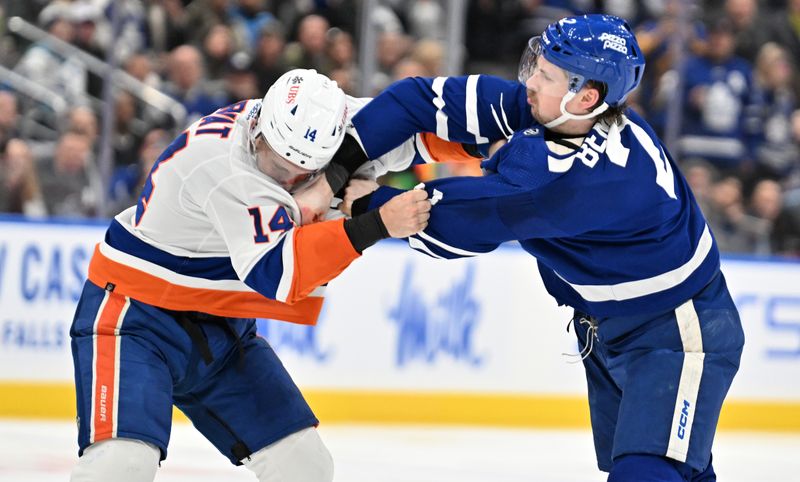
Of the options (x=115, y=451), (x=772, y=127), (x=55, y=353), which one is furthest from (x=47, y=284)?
(x=772, y=127)

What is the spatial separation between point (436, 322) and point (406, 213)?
13.3 ft

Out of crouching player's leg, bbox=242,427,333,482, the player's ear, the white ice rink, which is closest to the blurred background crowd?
the white ice rink

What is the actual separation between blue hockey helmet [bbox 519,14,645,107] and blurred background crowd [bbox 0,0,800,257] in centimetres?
436

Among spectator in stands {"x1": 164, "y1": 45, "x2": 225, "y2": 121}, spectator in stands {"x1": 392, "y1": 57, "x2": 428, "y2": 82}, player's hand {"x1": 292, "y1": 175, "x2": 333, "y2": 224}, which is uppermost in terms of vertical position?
player's hand {"x1": 292, "y1": 175, "x2": 333, "y2": 224}

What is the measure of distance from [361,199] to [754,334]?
4931mm

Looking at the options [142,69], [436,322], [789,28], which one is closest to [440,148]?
[436,322]

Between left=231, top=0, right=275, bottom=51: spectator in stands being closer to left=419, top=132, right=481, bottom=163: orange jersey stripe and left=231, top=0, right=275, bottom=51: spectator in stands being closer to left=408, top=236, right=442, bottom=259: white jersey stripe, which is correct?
left=419, top=132, right=481, bottom=163: orange jersey stripe

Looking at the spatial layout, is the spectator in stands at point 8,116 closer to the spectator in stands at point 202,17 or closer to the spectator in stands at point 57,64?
the spectator in stands at point 57,64

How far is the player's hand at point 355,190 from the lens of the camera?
11.7 ft

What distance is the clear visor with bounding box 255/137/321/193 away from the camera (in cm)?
343

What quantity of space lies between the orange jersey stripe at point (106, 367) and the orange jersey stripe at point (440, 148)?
100cm

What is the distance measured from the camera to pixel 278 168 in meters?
3.47

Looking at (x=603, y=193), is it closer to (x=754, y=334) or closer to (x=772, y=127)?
(x=754, y=334)

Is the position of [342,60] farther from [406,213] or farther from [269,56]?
[406,213]
